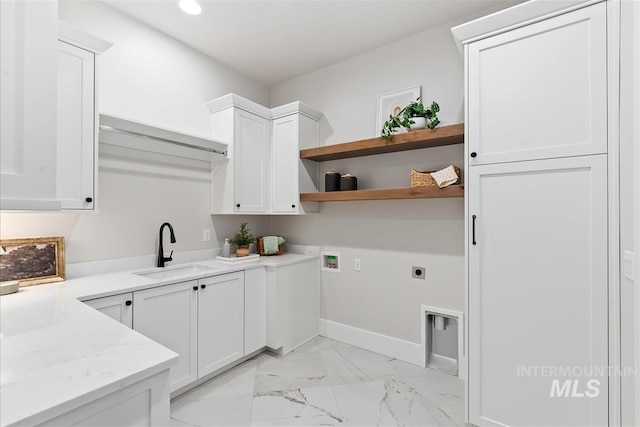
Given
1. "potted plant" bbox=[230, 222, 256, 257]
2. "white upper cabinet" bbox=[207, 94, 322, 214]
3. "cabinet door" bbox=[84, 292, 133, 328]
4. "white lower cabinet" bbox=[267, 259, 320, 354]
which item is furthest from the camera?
"potted plant" bbox=[230, 222, 256, 257]

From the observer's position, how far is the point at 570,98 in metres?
1.53

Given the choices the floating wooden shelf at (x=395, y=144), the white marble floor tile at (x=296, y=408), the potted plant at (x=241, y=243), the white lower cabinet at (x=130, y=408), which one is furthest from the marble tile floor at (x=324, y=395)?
the floating wooden shelf at (x=395, y=144)

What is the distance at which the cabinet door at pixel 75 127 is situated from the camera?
1680mm

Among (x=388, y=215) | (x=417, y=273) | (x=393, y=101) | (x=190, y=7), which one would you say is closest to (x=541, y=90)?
(x=393, y=101)

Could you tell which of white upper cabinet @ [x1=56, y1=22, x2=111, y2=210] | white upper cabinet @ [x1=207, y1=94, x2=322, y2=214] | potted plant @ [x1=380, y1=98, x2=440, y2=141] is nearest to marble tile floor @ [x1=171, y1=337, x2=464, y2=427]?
white upper cabinet @ [x1=207, y1=94, x2=322, y2=214]

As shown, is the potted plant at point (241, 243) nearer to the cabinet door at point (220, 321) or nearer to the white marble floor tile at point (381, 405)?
the cabinet door at point (220, 321)

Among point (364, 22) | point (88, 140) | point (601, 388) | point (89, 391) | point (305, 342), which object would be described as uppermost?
point (364, 22)

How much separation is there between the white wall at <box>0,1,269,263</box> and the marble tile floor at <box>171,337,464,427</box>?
1.19 m

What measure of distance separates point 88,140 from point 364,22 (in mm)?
2165

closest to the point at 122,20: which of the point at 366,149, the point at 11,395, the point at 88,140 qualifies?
the point at 88,140

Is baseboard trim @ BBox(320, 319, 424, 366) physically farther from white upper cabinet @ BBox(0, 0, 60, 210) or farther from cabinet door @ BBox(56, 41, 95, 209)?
white upper cabinet @ BBox(0, 0, 60, 210)

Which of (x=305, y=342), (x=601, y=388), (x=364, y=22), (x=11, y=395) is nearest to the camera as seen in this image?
(x=11, y=395)

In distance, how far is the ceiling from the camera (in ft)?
7.40

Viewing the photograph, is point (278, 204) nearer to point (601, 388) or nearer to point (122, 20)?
point (122, 20)
